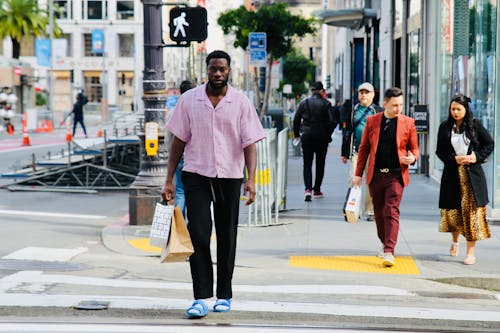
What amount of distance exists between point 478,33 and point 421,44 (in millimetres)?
7324

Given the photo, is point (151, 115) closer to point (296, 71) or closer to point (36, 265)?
point (36, 265)

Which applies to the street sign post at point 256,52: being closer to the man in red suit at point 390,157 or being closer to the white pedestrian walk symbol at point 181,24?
the white pedestrian walk symbol at point 181,24

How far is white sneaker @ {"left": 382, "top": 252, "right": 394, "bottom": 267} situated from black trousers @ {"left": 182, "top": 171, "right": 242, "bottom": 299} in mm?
3088

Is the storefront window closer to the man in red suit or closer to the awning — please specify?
the man in red suit

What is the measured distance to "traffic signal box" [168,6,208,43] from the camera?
13.0 meters

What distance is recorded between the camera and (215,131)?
271 inches

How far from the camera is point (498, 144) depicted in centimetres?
1311

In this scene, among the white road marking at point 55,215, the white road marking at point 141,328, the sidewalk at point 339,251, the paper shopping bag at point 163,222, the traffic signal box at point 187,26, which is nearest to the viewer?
the white road marking at point 141,328

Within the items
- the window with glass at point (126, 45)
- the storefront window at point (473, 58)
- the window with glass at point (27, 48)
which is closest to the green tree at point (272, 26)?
the storefront window at point (473, 58)

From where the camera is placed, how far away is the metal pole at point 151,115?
Result: 13164mm

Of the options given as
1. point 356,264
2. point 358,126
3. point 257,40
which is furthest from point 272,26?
point 356,264

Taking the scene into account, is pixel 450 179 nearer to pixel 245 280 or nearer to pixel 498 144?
pixel 245 280

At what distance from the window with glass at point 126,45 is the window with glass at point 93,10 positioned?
2569 mm

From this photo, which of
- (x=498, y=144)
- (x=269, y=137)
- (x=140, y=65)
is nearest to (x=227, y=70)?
A: (x=269, y=137)
